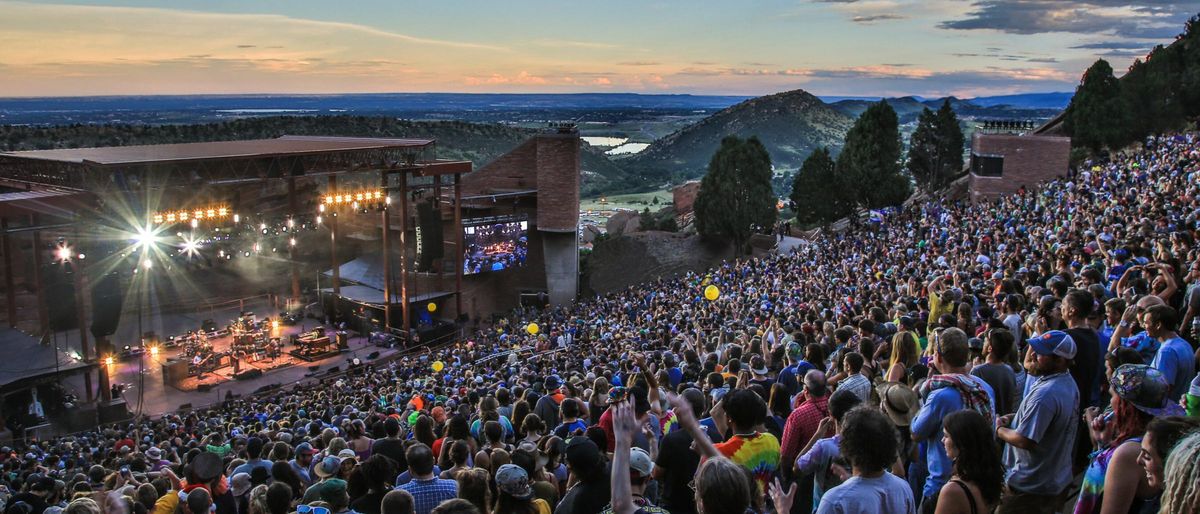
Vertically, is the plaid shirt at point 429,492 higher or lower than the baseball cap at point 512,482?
lower

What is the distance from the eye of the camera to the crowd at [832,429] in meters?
3.56

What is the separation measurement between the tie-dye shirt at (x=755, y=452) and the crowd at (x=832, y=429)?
11 millimetres

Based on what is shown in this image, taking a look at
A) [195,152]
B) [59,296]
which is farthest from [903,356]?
[195,152]

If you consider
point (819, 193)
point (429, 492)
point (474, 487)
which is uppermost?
point (474, 487)

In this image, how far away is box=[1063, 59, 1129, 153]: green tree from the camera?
37031mm

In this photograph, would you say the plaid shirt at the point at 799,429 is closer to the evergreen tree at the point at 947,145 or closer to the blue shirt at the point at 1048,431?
the blue shirt at the point at 1048,431

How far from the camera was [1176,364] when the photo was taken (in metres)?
5.14

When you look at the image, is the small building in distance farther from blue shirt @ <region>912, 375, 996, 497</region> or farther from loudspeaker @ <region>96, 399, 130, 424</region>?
blue shirt @ <region>912, 375, 996, 497</region>

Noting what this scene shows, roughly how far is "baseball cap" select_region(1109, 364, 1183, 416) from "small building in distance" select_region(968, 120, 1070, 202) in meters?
30.7

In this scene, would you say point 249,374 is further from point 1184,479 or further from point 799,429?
point 1184,479

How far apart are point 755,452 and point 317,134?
98068 millimetres

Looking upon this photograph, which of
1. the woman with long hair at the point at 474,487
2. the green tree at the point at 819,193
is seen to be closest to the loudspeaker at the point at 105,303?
the woman with long hair at the point at 474,487

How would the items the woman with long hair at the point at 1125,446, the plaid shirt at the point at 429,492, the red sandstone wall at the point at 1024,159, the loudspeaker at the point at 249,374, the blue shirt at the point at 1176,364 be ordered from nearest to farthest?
1. the woman with long hair at the point at 1125,446
2. the plaid shirt at the point at 429,492
3. the blue shirt at the point at 1176,364
4. the loudspeaker at the point at 249,374
5. the red sandstone wall at the point at 1024,159

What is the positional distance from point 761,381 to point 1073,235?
9.49 m
